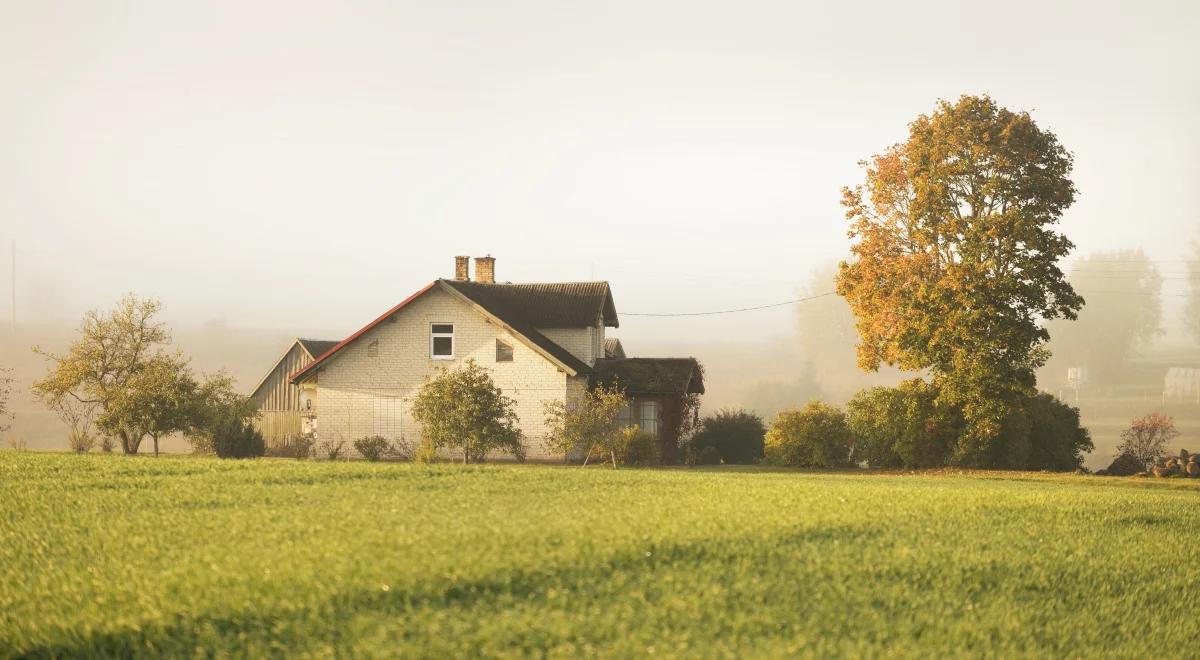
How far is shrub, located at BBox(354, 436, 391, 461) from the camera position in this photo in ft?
132

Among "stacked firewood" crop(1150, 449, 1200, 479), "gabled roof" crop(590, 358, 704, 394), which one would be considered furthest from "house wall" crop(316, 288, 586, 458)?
"stacked firewood" crop(1150, 449, 1200, 479)

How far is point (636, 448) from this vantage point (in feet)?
130

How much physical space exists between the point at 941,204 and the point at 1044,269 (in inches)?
170

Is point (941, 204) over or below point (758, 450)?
over

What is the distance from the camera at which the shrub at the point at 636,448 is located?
128ft

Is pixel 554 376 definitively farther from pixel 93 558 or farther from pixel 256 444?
pixel 93 558

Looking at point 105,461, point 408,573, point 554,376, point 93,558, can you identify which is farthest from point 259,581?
point 554,376

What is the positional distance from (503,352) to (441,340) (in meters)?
2.67

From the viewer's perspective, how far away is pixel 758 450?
47.2 metres

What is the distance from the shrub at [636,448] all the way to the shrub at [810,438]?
4.78m

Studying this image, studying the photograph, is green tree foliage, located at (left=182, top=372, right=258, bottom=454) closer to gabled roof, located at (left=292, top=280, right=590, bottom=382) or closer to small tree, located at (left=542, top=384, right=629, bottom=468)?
gabled roof, located at (left=292, top=280, right=590, bottom=382)

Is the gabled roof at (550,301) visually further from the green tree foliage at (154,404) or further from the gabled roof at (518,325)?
the green tree foliage at (154,404)

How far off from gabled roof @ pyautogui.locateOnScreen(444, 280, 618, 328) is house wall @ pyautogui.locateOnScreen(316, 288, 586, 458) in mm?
2554

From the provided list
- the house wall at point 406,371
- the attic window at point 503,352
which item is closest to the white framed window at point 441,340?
the house wall at point 406,371
